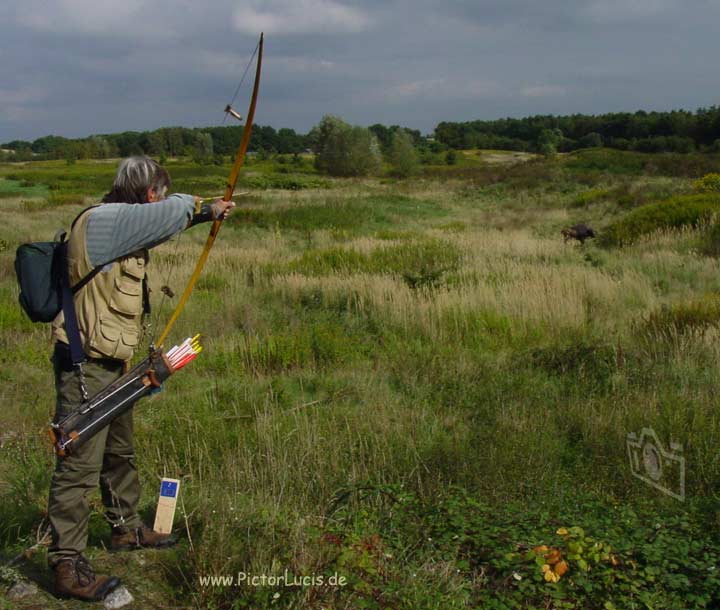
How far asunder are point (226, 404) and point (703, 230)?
11.5 m

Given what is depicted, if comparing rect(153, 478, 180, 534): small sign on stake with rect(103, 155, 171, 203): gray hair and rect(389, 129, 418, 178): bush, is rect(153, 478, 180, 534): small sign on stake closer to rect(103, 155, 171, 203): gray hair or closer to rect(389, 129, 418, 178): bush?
rect(103, 155, 171, 203): gray hair

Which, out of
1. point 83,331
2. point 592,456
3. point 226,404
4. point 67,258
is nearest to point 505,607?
point 592,456

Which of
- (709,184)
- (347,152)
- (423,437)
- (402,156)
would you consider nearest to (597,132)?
(402,156)

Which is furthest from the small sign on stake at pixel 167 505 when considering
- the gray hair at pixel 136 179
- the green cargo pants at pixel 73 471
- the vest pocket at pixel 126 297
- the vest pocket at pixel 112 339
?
the gray hair at pixel 136 179

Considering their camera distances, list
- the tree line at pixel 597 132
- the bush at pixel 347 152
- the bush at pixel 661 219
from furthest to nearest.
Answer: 1. the bush at pixel 347 152
2. the tree line at pixel 597 132
3. the bush at pixel 661 219

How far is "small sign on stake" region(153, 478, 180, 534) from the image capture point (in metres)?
3.45

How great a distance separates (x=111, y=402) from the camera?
3086mm

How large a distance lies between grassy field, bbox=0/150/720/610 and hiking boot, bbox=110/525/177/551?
5 cm

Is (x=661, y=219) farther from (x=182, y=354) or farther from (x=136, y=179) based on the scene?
(x=136, y=179)

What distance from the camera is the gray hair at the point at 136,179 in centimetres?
313

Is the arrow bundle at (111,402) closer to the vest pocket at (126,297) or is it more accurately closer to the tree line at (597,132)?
the vest pocket at (126,297)

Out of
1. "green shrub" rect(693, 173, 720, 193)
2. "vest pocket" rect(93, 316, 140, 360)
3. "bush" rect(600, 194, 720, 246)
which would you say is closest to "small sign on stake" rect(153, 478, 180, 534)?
"vest pocket" rect(93, 316, 140, 360)

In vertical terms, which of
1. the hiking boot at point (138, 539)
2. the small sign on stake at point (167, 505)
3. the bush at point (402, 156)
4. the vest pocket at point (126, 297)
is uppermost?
the bush at point (402, 156)

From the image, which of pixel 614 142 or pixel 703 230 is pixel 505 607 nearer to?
pixel 703 230
